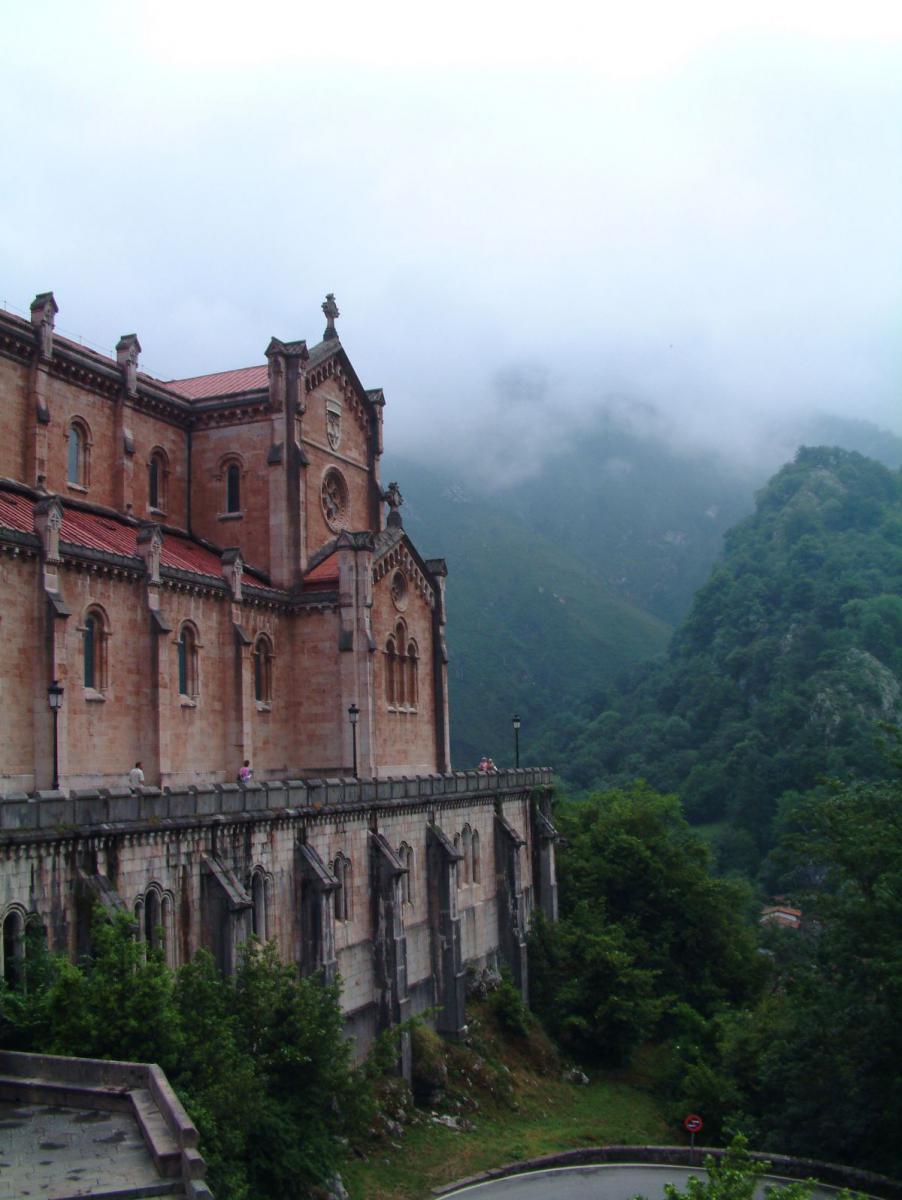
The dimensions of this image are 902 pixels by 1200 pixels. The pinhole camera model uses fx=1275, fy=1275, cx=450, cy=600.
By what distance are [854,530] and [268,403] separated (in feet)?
368

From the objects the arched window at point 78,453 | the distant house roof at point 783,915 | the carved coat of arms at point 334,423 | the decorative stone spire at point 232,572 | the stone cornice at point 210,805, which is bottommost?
the distant house roof at point 783,915

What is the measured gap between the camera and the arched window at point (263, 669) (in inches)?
1656

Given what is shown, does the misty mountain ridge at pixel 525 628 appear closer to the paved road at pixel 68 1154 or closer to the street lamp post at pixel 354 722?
the street lamp post at pixel 354 722

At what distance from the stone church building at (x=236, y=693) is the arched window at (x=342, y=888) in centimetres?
7

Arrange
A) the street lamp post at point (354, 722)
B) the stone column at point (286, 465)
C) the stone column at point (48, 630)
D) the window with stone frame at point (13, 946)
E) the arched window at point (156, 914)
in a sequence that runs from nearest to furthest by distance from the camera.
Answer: the window with stone frame at point (13, 946) → the arched window at point (156, 914) → the stone column at point (48, 630) → the street lamp post at point (354, 722) → the stone column at point (286, 465)

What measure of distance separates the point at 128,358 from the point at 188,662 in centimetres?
1078

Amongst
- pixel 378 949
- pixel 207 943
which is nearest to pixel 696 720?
pixel 378 949

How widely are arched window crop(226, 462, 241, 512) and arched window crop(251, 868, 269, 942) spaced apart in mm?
20951

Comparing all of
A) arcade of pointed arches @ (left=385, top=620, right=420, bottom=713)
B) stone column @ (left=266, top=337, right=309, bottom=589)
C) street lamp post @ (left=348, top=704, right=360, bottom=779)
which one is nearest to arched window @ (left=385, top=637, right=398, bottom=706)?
arcade of pointed arches @ (left=385, top=620, right=420, bottom=713)

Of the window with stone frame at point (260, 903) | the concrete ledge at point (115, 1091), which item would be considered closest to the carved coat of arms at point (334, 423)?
the window with stone frame at point (260, 903)

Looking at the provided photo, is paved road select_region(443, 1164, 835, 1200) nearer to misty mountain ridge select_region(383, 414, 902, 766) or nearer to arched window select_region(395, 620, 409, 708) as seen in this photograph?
arched window select_region(395, 620, 409, 708)

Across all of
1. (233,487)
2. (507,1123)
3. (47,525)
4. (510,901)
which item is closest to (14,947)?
(47,525)

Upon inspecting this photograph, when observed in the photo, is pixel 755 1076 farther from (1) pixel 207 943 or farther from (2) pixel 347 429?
(2) pixel 347 429

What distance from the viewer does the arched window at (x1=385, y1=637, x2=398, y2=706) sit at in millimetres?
46156
